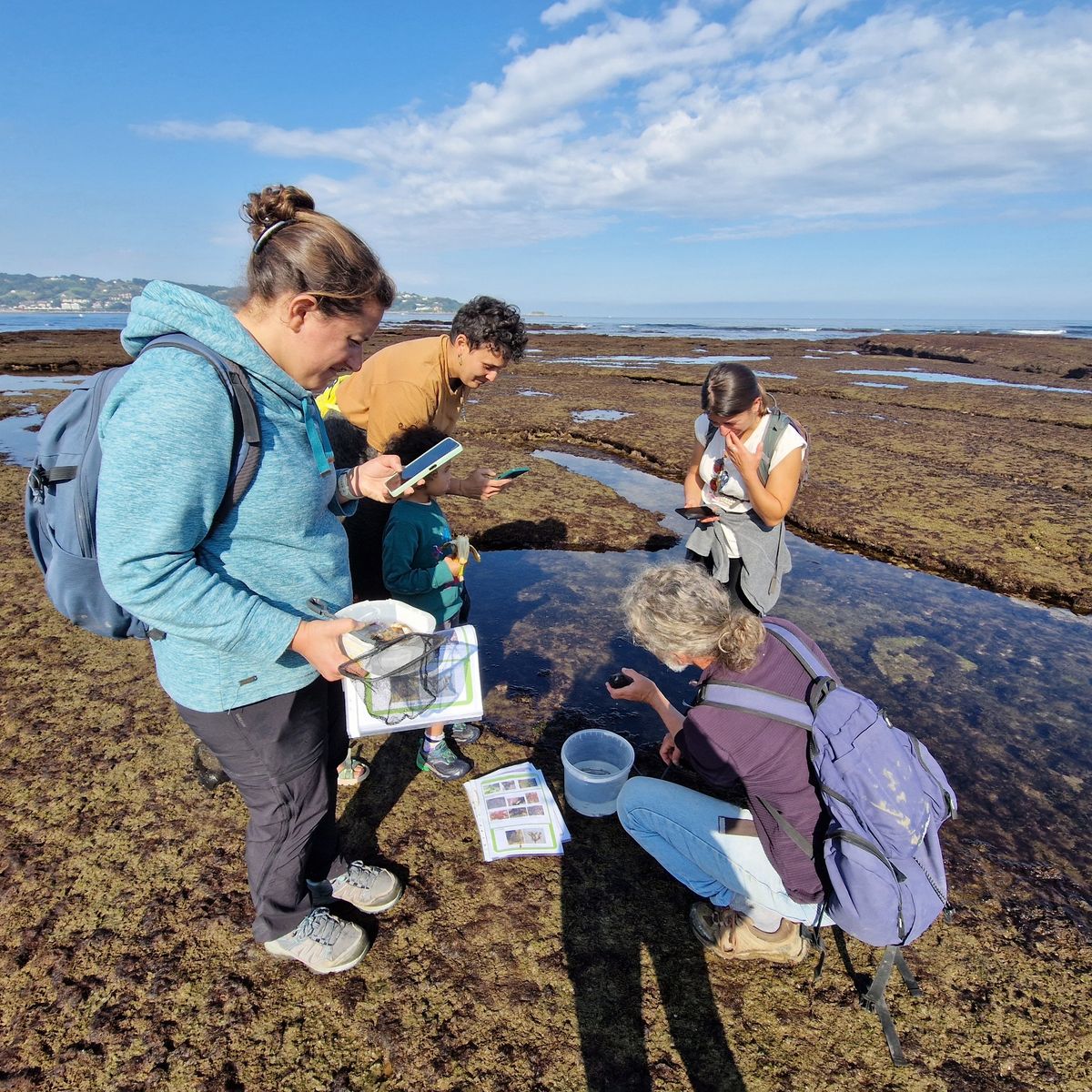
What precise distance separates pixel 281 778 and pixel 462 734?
1645 millimetres

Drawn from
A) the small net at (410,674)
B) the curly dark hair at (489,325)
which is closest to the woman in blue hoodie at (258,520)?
the small net at (410,674)

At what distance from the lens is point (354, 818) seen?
9.56ft

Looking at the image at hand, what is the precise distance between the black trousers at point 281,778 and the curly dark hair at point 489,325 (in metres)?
1.97

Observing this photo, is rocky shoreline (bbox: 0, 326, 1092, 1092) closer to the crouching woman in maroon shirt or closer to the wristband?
the crouching woman in maroon shirt

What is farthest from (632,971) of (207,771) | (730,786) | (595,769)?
(207,771)

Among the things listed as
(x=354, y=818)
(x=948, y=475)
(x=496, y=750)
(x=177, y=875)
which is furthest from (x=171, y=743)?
(x=948, y=475)

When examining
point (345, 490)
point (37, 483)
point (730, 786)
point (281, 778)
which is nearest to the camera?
point (37, 483)

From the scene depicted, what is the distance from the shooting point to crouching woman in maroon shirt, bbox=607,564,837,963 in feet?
6.79

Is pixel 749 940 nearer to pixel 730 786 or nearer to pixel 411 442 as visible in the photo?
pixel 730 786

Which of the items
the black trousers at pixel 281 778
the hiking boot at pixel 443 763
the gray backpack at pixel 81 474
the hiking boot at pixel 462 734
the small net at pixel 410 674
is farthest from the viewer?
the hiking boot at pixel 462 734

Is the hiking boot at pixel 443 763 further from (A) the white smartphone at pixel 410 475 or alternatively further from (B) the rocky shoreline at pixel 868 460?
(B) the rocky shoreline at pixel 868 460

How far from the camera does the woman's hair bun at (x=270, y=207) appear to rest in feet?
5.01

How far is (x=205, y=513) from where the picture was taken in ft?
4.61

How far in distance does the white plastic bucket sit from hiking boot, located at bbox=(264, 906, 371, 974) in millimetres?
1117
